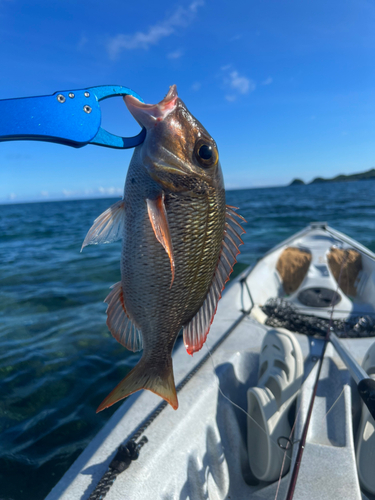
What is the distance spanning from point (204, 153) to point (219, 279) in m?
0.59

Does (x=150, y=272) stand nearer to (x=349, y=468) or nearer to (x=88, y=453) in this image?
(x=88, y=453)

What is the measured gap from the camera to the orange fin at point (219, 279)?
147 cm

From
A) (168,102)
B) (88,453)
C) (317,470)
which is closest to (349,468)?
(317,470)

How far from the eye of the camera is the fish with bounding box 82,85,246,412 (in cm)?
129

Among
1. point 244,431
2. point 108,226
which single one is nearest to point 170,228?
point 108,226

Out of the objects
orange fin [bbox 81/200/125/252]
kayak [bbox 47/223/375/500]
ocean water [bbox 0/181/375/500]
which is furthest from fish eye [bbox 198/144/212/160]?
ocean water [bbox 0/181/375/500]

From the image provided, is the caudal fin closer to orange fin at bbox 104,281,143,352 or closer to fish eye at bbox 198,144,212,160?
orange fin at bbox 104,281,143,352

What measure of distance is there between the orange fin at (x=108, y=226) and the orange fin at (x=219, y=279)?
0.50m

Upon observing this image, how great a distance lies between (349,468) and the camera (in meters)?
2.07

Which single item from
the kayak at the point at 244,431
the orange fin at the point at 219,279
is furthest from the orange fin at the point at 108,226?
the kayak at the point at 244,431

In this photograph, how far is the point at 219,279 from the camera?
149cm

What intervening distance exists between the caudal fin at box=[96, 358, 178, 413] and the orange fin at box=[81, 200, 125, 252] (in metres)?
0.67

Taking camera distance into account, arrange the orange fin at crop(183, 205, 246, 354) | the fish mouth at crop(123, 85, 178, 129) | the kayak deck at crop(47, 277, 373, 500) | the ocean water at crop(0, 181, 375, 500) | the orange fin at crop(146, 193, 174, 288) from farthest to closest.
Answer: the ocean water at crop(0, 181, 375, 500) < the kayak deck at crop(47, 277, 373, 500) < the orange fin at crop(183, 205, 246, 354) < the fish mouth at crop(123, 85, 178, 129) < the orange fin at crop(146, 193, 174, 288)

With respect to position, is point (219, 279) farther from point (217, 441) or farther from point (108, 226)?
point (217, 441)
